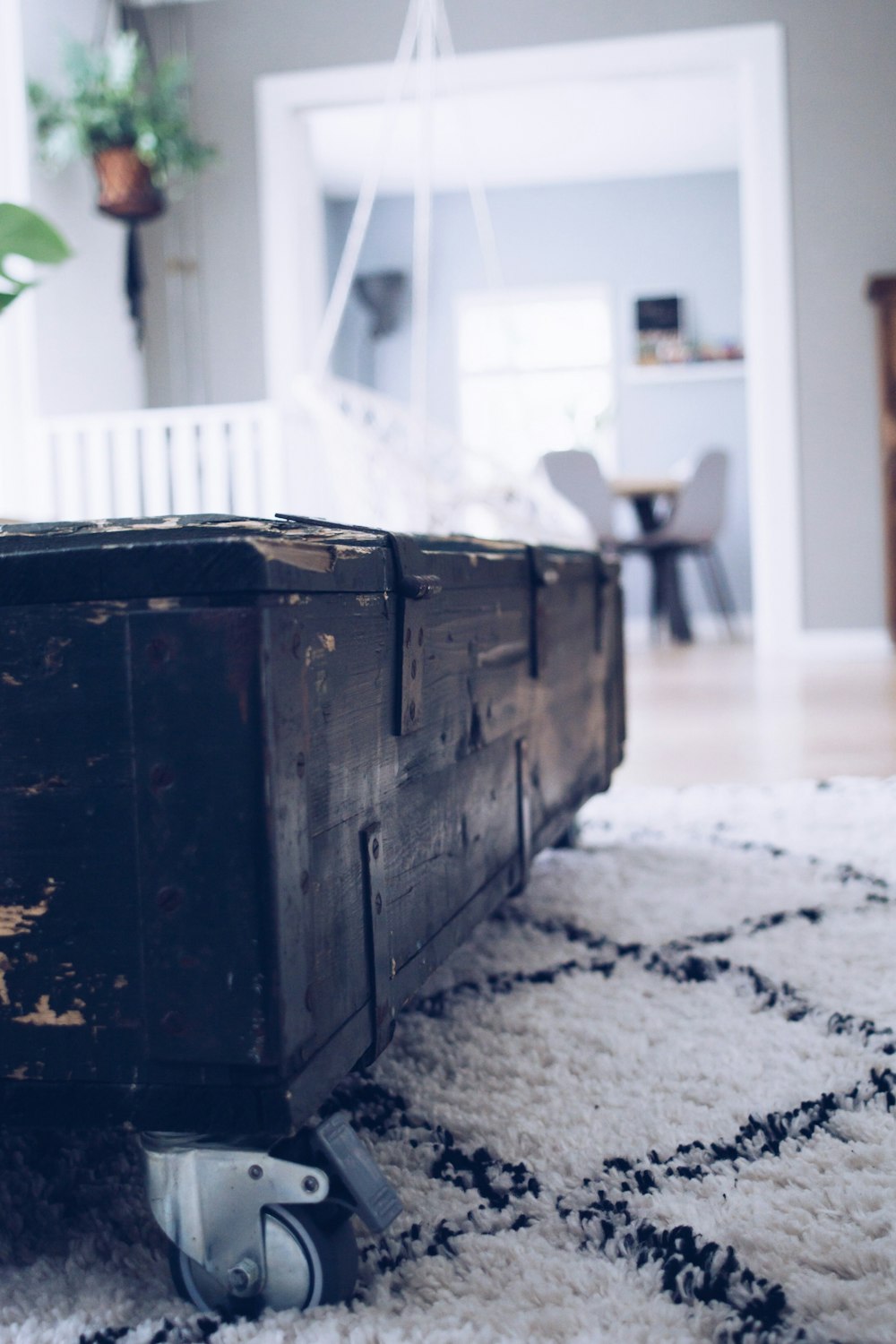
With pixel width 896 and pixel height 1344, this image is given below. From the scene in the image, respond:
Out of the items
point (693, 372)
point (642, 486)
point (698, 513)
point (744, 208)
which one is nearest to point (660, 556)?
point (698, 513)

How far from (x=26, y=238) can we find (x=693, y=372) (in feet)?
22.5

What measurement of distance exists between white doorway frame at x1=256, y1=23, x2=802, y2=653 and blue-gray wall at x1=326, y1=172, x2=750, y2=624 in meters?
2.77

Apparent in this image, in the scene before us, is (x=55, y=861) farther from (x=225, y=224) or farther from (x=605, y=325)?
(x=605, y=325)

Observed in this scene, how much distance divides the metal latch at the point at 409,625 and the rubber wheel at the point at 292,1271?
0.27m

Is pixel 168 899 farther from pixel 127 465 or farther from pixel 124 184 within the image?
pixel 124 184

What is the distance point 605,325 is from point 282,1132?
7.87m

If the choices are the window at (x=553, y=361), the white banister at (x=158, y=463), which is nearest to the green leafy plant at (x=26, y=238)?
the white banister at (x=158, y=463)

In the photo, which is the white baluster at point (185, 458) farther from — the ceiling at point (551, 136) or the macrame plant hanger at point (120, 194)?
the ceiling at point (551, 136)

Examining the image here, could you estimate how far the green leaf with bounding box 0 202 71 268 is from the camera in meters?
1.25

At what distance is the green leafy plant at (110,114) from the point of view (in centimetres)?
408

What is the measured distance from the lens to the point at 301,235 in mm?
5016

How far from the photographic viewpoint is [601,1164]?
710 millimetres

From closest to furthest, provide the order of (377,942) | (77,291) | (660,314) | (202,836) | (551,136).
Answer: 1. (202,836)
2. (377,942)
3. (77,291)
4. (551,136)
5. (660,314)

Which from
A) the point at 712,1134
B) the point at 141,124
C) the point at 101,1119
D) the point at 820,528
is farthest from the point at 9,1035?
the point at 820,528
